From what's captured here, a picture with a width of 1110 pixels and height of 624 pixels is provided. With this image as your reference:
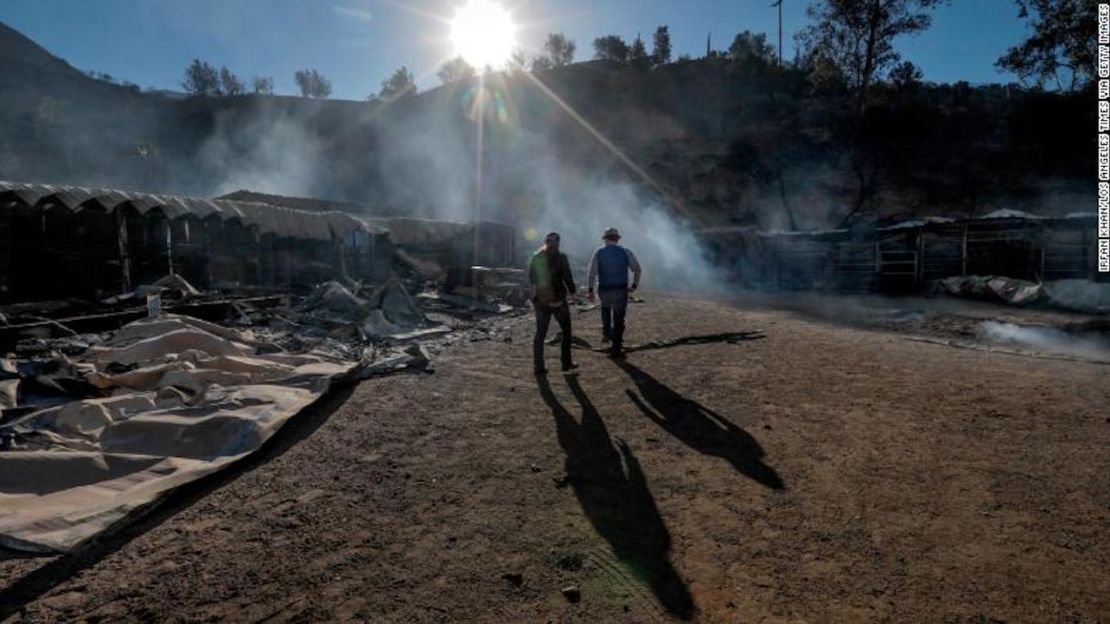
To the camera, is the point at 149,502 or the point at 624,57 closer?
the point at 149,502

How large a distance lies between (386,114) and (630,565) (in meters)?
60.5

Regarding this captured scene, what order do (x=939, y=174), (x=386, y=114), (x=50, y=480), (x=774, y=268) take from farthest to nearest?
(x=386, y=114), (x=939, y=174), (x=774, y=268), (x=50, y=480)

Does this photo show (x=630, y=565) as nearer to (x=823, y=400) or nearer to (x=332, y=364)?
(x=823, y=400)

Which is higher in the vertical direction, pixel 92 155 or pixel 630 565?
pixel 92 155

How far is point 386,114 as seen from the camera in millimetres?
56250

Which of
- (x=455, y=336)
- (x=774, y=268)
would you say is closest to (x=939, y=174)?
(x=774, y=268)

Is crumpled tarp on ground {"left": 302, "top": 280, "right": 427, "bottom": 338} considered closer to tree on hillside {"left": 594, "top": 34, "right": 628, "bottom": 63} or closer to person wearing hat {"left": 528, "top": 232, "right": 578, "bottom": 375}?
person wearing hat {"left": 528, "top": 232, "right": 578, "bottom": 375}

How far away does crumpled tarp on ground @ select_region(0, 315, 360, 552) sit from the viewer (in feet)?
9.98

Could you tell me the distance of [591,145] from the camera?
45.7m

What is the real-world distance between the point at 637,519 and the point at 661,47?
63.0 m

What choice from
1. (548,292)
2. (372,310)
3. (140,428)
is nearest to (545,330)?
(548,292)

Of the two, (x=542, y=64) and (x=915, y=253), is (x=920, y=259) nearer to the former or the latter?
(x=915, y=253)

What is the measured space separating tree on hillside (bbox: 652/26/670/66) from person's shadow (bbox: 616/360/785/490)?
57.9 m

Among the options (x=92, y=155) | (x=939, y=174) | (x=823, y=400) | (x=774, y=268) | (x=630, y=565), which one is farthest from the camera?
(x=92, y=155)
